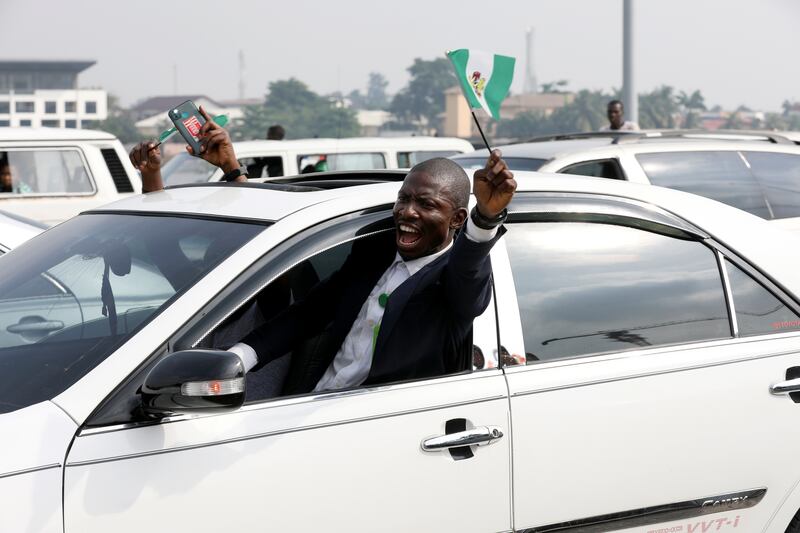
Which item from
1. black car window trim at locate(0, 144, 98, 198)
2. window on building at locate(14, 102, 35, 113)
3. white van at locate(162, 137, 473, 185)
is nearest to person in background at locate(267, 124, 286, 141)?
white van at locate(162, 137, 473, 185)

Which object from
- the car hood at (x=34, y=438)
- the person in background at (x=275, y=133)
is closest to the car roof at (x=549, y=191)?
the car hood at (x=34, y=438)

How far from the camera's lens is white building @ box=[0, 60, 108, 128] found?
121 metres

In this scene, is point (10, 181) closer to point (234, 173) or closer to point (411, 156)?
point (411, 156)

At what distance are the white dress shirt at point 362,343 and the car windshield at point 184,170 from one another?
457 inches

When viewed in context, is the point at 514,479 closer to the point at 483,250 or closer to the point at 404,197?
the point at 483,250

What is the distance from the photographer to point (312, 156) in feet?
49.9

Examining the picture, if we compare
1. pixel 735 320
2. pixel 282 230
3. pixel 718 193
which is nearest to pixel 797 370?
pixel 735 320

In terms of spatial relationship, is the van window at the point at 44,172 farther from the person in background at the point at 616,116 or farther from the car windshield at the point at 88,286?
the car windshield at the point at 88,286

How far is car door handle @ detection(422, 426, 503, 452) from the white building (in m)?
113

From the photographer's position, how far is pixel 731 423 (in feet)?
11.7

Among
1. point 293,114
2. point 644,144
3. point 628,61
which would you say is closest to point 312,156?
point 644,144

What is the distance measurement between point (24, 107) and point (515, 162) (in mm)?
123196

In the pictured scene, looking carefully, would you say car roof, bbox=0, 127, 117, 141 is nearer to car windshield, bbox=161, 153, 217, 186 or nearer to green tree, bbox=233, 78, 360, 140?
car windshield, bbox=161, 153, 217, 186

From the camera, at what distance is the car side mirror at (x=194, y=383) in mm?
2711
